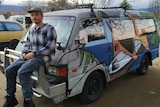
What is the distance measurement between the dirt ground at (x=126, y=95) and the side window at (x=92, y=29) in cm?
130

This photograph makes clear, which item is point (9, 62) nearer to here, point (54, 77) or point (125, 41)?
point (54, 77)

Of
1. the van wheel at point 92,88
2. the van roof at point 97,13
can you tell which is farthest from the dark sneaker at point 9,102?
the van roof at point 97,13

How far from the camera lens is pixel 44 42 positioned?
4.08 meters

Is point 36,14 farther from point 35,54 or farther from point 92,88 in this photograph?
point 92,88

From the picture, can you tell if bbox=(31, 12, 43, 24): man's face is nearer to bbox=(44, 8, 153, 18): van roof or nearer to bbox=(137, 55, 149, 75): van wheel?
bbox=(44, 8, 153, 18): van roof

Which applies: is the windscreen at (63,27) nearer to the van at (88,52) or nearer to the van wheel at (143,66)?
the van at (88,52)

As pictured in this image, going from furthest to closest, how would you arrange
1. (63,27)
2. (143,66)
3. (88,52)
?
1. (143,66)
2. (63,27)
3. (88,52)

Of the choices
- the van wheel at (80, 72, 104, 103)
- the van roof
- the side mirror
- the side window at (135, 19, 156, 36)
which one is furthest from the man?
the side window at (135, 19, 156, 36)

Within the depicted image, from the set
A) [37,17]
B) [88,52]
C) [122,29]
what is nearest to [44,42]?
[37,17]

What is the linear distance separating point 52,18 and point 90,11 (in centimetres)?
80

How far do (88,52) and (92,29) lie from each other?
51 centimetres

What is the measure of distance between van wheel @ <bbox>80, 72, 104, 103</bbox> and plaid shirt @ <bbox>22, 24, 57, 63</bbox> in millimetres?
1134

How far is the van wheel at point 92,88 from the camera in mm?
4828

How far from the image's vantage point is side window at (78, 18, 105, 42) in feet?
15.6
